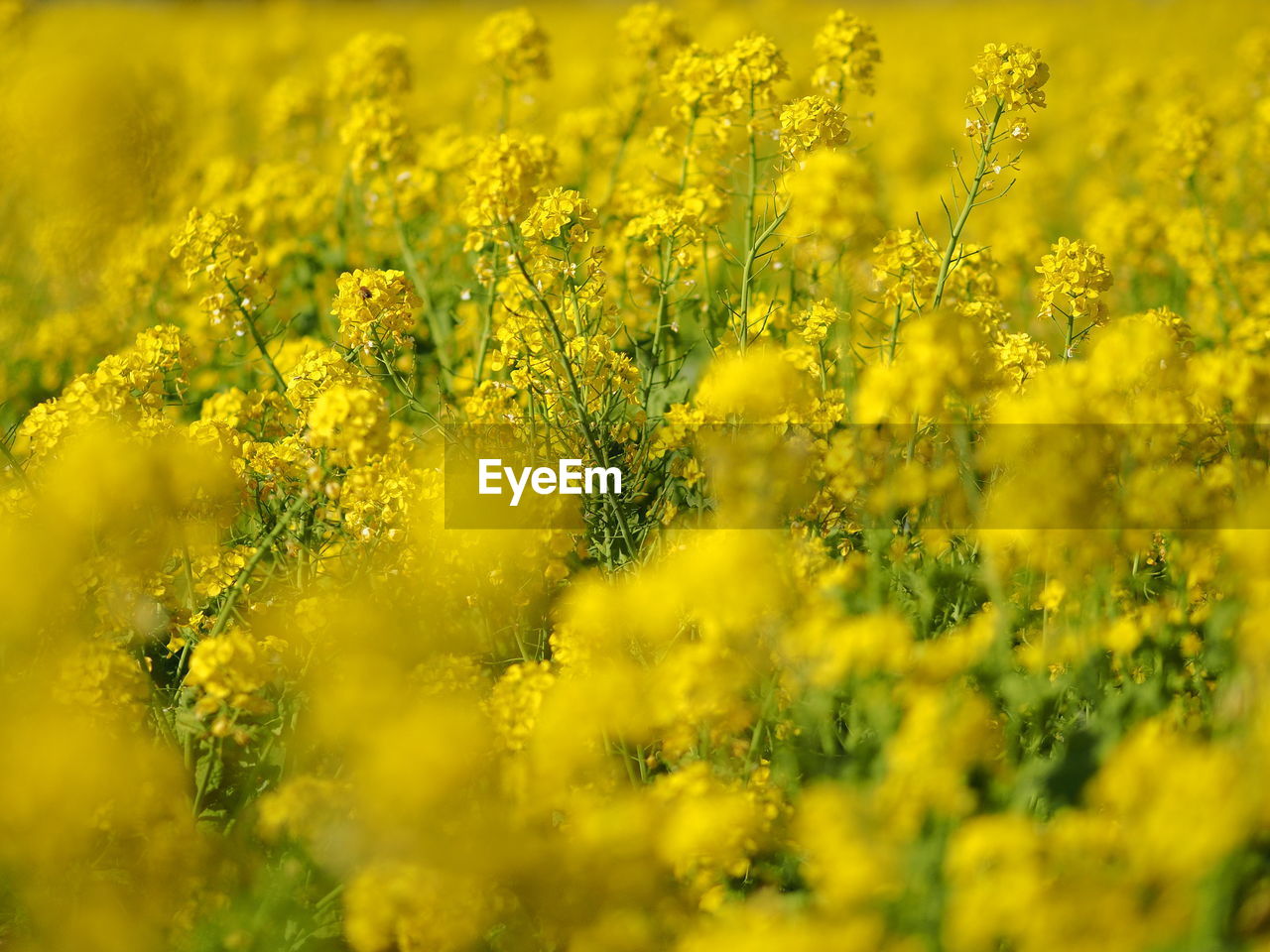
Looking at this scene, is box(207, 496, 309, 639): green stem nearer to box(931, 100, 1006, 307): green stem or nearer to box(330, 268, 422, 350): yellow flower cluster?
box(330, 268, 422, 350): yellow flower cluster

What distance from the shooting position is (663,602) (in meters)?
2.12

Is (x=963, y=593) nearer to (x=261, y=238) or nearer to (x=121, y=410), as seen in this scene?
(x=121, y=410)

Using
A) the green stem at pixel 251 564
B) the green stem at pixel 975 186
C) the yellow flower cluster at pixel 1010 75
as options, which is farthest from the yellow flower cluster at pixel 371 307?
the yellow flower cluster at pixel 1010 75

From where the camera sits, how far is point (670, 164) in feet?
13.6

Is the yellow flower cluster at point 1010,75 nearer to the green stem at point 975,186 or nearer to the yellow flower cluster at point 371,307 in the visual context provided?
the green stem at point 975,186

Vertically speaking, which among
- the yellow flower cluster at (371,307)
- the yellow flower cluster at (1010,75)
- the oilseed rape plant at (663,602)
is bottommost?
the oilseed rape plant at (663,602)

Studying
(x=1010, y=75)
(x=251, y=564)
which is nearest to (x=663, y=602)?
(x=251, y=564)

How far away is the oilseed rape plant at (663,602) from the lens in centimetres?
182

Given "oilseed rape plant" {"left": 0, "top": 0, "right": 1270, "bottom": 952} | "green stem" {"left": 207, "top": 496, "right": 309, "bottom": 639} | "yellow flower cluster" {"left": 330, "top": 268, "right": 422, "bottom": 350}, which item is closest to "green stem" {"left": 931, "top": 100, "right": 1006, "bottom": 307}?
"oilseed rape plant" {"left": 0, "top": 0, "right": 1270, "bottom": 952}

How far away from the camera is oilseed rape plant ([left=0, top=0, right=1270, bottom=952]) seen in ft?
5.96

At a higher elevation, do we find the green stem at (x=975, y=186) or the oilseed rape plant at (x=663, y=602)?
the green stem at (x=975, y=186)

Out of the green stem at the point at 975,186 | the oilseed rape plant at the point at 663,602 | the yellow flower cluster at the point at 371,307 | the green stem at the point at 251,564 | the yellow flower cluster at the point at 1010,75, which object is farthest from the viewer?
the yellow flower cluster at the point at 371,307

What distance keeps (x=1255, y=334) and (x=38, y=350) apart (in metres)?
4.34

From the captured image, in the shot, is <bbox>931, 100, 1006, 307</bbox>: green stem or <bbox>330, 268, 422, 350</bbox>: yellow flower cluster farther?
<bbox>330, 268, 422, 350</bbox>: yellow flower cluster
